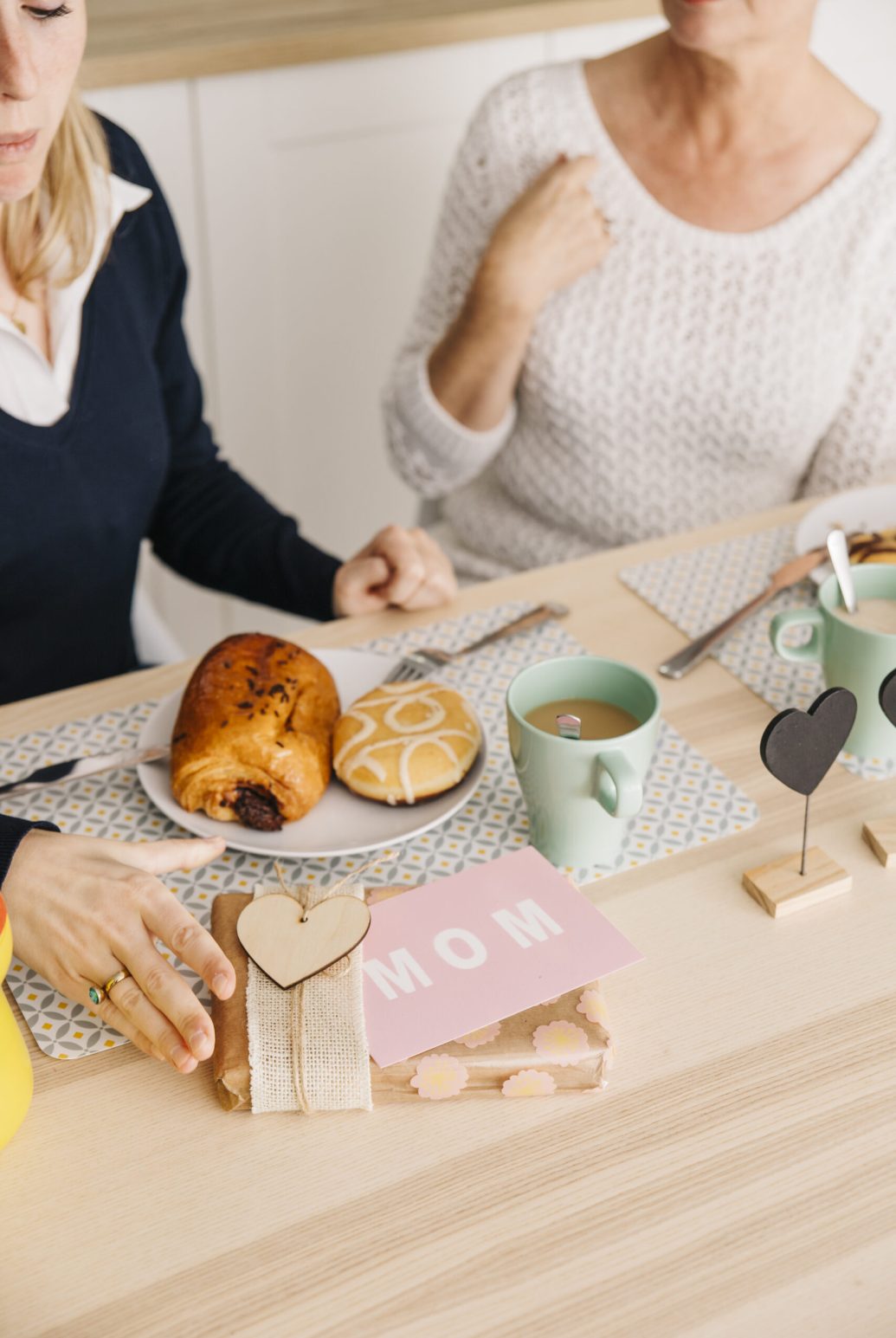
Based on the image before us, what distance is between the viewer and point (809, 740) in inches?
26.8

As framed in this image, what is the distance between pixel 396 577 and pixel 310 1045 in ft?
1.60

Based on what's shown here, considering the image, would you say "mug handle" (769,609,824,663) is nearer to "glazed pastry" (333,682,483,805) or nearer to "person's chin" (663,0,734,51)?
"glazed pastry" (333,682,483,805)

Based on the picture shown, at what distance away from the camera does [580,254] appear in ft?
4.26

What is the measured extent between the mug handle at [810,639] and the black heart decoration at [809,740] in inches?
5.6

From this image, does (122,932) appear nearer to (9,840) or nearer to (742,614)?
(9,840)

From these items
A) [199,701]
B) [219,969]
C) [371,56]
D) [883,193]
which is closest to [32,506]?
[199,701]

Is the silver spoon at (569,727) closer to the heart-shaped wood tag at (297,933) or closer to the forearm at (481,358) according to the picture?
the heart-shaped wood tag at (297,933)

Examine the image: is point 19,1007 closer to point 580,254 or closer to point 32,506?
→ point 32,506

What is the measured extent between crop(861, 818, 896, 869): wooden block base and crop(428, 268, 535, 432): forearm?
712 millimetres

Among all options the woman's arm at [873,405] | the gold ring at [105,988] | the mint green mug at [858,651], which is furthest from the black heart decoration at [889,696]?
the woman's arm at [873,405]

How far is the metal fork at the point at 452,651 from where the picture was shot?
2.97 ft

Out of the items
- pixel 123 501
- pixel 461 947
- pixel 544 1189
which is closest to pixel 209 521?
pixel 123 501

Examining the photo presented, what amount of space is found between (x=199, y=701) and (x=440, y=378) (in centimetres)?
66

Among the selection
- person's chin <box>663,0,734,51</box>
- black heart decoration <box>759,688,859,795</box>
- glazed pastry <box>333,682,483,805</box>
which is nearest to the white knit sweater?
person's chin <box>663,0,734,51</box>
